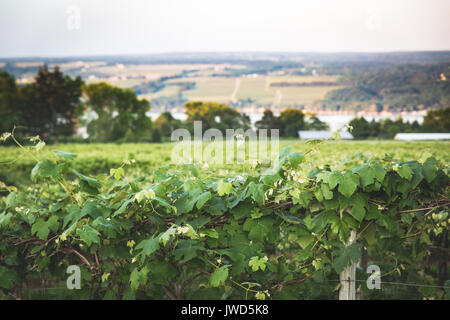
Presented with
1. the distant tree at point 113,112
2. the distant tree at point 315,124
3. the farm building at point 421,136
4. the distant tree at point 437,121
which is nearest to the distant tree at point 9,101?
the distant tree at point 113,112

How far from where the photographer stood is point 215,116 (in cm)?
567

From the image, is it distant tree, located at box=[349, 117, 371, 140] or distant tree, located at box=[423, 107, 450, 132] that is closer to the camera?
distant tree, located at box=[423, 107, 450, 132]

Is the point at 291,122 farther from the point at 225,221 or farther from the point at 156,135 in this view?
the point at 225,221

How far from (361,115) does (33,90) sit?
16.2 feet

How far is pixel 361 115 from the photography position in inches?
181

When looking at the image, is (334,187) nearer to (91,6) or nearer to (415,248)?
(415,248)

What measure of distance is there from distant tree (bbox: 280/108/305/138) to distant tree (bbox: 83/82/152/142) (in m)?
2.48

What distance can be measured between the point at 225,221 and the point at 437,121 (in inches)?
135

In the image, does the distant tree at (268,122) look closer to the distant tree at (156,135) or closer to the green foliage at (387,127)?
the green foliage at (387,127)

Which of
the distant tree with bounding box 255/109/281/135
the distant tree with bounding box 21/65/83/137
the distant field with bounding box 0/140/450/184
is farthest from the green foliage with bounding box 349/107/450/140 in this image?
the distant tree with bounding box 21/65/83/137

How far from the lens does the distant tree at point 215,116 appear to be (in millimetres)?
5441

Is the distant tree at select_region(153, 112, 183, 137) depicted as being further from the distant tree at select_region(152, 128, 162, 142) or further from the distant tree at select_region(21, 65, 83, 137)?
the distant tree at select_region(21, 65, 83, 137)

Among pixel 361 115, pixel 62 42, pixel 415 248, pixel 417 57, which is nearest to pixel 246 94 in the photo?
pixel 361 115

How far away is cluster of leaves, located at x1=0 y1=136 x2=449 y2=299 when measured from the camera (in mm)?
1366
